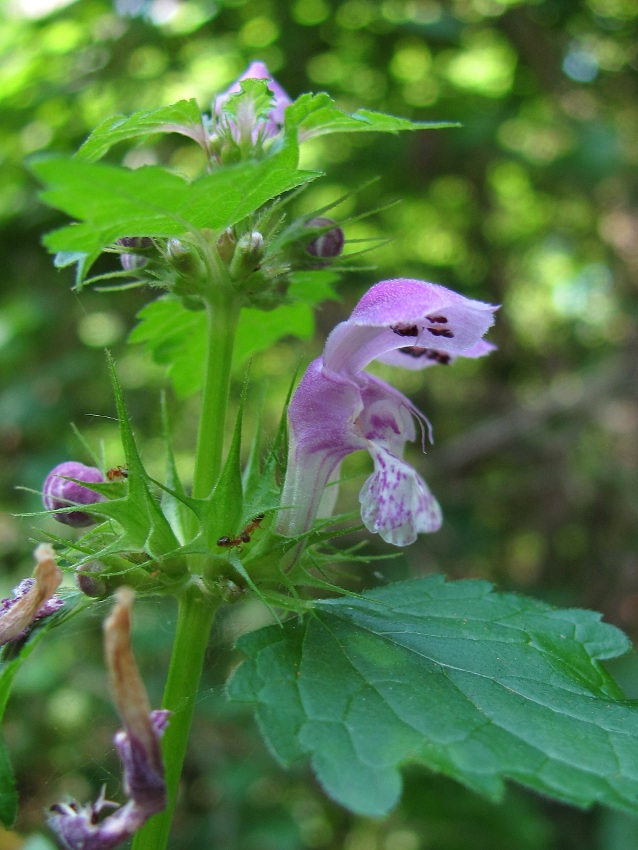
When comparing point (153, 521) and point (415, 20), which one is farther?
point (415, 20)

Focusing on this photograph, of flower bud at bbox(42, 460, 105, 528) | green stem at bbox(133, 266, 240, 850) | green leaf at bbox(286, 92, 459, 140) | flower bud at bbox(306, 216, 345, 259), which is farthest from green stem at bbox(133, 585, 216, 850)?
green leaf at bbox(286, 92, 459, 140)

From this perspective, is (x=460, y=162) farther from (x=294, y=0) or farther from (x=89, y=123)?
(x=89, y=123)

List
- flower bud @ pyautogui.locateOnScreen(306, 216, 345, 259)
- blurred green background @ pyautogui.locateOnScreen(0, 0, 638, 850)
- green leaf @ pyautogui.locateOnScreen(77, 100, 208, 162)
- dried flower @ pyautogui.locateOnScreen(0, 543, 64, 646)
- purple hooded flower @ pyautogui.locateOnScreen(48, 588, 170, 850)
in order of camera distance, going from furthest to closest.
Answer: blurred green background @ pyautogui.locateOnScreen(0, 0, 638, 850)
flower bud @ pyautogui.locateOnScreen(306, 216, 345, 259)
green leaf @ pyautogui.locateOnScreen(77, 100, 208, 162)
dried flower @ pyautogui.locateOnScreen(0, 543, 64, 646)
purple hooded flower @ pyautogui.locateOnScreen(48, 588, 170, 850)

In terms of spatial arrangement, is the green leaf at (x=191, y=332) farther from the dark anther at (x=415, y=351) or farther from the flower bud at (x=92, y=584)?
the flower bud at (x=92, y=584)

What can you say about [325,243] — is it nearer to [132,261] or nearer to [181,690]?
[132,261]

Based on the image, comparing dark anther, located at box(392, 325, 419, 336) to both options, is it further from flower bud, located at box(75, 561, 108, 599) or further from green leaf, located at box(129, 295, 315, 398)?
flower bud, located at box(75, 561, 108, 599)

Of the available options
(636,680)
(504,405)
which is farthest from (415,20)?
(636,680)

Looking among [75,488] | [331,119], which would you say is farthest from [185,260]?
[75,488]
